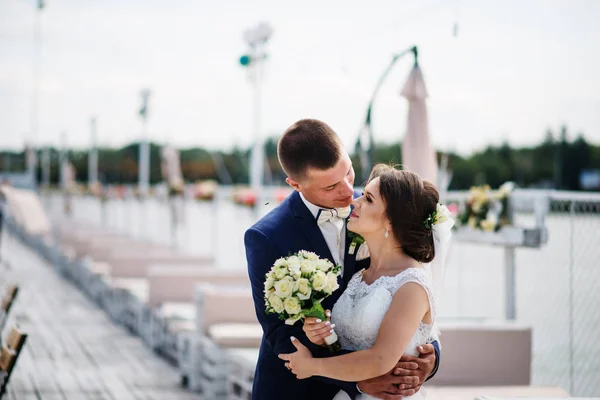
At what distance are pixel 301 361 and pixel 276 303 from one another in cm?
26

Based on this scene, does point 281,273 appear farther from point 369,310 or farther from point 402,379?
point 402,379

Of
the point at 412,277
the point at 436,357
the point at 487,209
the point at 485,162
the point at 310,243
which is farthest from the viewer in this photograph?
the point at 485,162

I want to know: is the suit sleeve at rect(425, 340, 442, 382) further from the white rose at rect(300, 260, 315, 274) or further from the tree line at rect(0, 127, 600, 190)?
the tree line at rect(0, 127, 600, 190)

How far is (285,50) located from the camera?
1026cm

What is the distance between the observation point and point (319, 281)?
2.51m

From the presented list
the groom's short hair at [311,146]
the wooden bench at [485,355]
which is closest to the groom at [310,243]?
the groom's short hair at [311,146]

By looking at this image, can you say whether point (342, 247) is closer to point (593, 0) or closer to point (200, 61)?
point (593, 0)

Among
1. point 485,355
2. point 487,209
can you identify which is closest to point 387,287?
point 485,355

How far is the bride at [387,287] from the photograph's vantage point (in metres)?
2.59

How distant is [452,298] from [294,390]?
35.2 ft

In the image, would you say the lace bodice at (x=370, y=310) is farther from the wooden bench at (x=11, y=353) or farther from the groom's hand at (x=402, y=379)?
the wooden bench at (x=11, y=353)

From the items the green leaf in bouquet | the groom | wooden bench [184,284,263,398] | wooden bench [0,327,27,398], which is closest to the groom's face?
the groom

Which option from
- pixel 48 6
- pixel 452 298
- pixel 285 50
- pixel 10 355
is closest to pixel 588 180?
pixel 48 6

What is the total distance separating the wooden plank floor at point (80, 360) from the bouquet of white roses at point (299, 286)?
4450 mm
